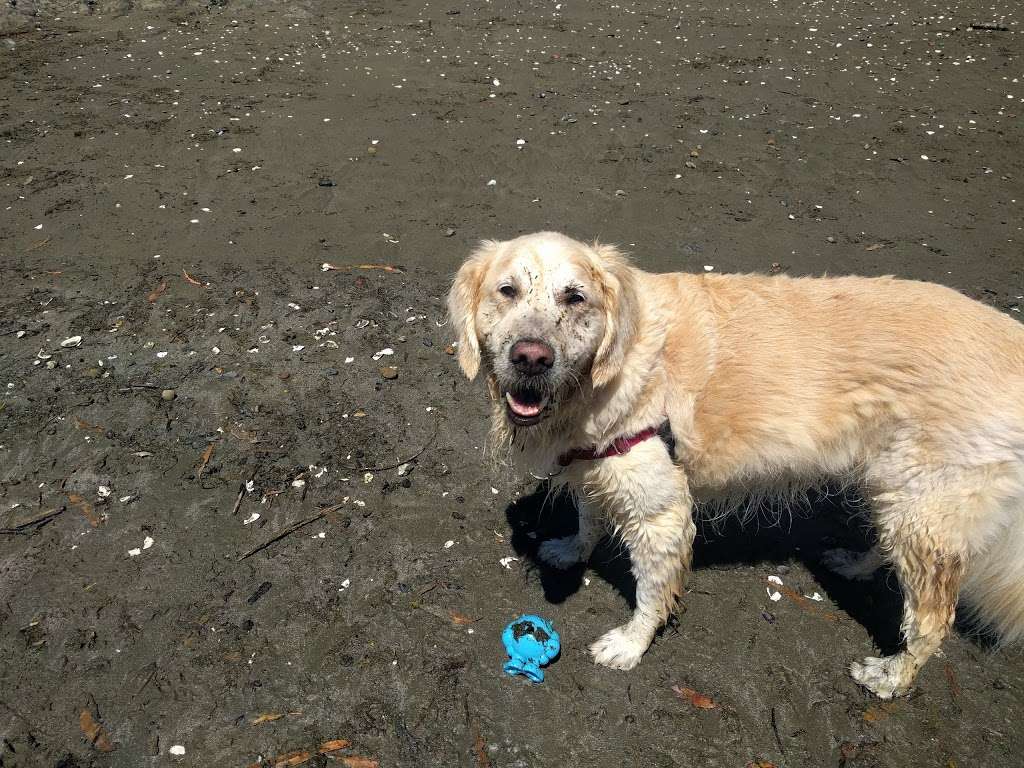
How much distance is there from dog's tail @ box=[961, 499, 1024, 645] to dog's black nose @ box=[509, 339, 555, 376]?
1.93m

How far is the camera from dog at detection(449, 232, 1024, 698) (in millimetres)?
2500

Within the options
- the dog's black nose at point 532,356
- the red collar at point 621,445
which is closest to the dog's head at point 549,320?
the dog's black nose at point 532,356

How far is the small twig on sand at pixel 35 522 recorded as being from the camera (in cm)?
361

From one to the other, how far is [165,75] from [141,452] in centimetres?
723

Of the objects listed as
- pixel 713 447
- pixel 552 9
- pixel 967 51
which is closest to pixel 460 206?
pixel 713 447

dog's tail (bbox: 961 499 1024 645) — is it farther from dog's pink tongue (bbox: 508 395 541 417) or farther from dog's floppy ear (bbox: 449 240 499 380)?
dog's floppy ear (bbox: 449 240 499 380)

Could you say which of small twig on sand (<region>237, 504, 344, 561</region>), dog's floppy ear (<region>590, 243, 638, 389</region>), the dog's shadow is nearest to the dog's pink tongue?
dog's floppy ear (<region>590, 243, 638, 389</region>)

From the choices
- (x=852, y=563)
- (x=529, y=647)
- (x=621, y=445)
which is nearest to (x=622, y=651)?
(x=529, y=647)

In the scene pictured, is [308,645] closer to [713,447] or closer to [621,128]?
[713,447]

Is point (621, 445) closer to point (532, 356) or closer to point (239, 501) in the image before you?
point (532, 356)

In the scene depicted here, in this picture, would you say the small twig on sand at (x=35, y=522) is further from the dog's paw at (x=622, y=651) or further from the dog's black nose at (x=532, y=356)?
the dog's paw at (x=622, y=651)

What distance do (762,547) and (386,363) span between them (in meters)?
2.85

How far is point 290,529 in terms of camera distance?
367 centimetres

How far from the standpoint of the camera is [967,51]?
31.5 ft
